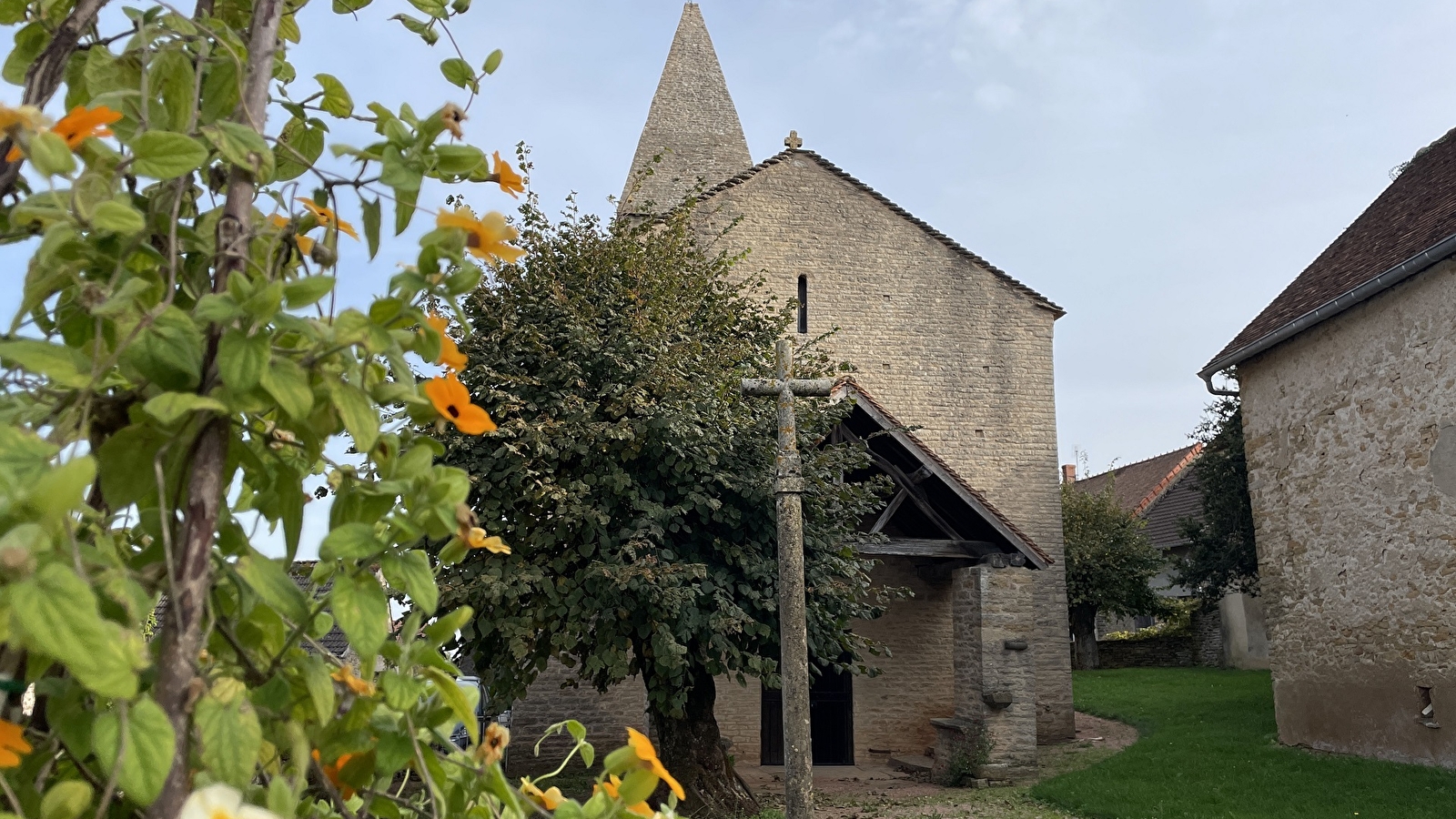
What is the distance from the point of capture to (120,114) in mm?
762

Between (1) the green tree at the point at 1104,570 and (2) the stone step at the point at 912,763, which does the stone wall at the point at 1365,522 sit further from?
(1) the green tree at the point at 1104,570

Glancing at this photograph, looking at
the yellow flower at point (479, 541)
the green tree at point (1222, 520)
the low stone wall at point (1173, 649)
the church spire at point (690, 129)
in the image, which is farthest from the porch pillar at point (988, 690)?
the low stone wall at point (1173, 649)

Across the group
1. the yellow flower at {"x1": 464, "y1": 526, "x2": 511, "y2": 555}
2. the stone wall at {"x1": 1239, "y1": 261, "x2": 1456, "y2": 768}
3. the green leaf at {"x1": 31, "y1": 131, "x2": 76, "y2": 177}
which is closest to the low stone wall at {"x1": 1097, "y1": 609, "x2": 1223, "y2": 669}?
the stone wall at {"x1": 1239, "y1": 261, "x2": 1456, "y2": 768}

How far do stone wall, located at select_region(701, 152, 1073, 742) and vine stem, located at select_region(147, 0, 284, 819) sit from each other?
14.1m

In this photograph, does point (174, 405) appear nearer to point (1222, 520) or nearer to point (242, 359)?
point (242, 359)

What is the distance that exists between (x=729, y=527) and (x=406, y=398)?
26.0ft

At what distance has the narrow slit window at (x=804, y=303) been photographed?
15180mm

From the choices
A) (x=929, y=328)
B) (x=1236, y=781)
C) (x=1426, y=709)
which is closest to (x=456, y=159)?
(x=1236, y=781)

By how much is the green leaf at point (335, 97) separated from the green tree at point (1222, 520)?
60.7 feet

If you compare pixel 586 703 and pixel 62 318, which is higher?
pixel 62 318

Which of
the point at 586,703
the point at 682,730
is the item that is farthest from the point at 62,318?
the point at 586,703

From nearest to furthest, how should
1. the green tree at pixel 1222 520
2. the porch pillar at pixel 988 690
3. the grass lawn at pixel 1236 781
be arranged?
the grass lawn at pixel 1236 781, the porch pillar at pixel 988 690, the green tree at pixel 1222 520

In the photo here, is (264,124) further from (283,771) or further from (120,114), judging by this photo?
(283,771)

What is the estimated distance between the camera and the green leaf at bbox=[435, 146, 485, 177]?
92cm
